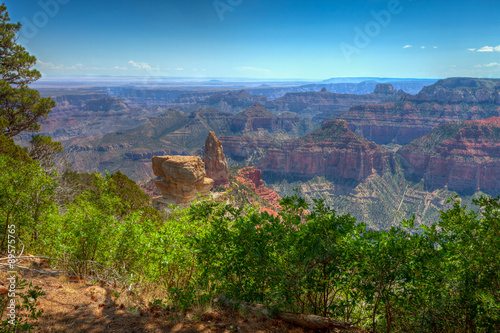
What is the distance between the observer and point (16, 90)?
2105 centimetres

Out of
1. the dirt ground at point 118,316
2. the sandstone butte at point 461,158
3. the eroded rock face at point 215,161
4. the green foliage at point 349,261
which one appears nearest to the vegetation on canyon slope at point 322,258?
the green foliage at point 349,261

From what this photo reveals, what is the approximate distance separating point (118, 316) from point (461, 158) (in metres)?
176

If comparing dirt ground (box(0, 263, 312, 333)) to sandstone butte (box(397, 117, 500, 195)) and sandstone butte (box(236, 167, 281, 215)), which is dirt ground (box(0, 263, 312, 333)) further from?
sandstone butte (box(397, 117, 500, 195))

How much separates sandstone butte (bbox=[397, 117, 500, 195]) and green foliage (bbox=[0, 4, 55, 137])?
171 m

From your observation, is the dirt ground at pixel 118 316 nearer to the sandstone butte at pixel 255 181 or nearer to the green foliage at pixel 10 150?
the green foliage at pixel 10 150

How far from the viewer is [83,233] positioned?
7750 mm

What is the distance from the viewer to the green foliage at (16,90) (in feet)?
66.4

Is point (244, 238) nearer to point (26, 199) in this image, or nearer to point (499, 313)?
point (499, 313)

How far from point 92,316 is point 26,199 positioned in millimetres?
4552

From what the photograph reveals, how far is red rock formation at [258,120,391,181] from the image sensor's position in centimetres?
15712

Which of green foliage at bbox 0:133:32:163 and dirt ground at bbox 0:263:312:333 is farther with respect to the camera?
green foliage at bbox 0:133:32:163

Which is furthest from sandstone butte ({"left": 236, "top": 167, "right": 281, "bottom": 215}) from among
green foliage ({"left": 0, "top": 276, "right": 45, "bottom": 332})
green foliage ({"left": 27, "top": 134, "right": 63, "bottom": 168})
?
green foliage ({"left": 0, "top": 276, "right": 45, "bottom": 332})

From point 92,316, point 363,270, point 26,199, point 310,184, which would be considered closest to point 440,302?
point 363,270

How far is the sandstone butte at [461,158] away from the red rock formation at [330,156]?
61.3 ft
